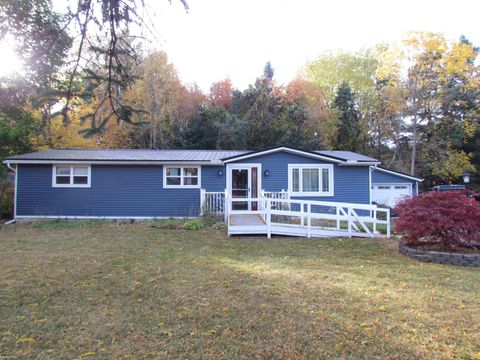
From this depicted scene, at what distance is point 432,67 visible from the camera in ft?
75.3

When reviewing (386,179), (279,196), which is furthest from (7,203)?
(386,179)

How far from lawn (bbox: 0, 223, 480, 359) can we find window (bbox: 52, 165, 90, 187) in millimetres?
5956

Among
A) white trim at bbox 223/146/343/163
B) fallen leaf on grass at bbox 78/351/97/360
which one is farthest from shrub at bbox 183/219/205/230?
fallen leaf on grass at bbox 78/351/97/360

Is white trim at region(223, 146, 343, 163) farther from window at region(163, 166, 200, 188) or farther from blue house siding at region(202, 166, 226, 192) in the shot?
window at region(163, 166, 200, 188)

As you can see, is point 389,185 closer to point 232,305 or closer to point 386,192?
point 386,192

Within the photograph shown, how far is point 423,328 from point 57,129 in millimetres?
18055

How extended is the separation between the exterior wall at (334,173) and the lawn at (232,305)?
6.09m

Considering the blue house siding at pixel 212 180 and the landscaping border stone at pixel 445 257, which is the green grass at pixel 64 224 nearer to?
the blue house siding at pixel 212 180

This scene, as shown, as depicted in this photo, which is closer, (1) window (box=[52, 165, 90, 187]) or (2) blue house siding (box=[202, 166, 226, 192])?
(1) window (box=[52, 165, 90, 187])

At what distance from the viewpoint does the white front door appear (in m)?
12.9

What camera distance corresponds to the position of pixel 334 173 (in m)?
13.1

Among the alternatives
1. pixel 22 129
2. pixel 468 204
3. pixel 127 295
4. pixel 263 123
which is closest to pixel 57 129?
pixel 22 129

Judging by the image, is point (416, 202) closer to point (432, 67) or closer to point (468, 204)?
point (468, 204)

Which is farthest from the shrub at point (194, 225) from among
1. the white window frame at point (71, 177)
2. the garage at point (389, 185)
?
the garage at point (389, 185)
